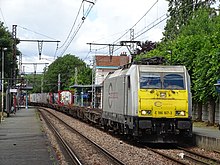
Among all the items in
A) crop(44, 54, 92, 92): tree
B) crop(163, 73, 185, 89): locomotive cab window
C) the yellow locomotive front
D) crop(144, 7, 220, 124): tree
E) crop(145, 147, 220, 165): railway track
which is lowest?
crop(145, 147, 220, 165): railway track

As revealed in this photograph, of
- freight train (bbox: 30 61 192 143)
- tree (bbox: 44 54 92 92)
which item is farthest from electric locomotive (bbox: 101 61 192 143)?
tree (bbox: 44 54 92 92)

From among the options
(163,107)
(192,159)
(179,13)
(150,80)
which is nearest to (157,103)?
(163,107)

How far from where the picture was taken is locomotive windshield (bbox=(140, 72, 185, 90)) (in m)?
19.6

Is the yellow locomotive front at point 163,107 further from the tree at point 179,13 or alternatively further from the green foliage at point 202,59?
the tree at point 179,13

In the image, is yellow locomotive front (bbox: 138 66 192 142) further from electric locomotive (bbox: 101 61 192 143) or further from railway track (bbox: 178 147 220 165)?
railway track (bbox: 178 147 220 165)

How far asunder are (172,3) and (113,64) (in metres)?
50.8

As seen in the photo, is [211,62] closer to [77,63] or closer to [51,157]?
[51,157]

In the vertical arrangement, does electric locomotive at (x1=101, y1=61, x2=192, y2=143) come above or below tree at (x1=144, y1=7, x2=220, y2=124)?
below

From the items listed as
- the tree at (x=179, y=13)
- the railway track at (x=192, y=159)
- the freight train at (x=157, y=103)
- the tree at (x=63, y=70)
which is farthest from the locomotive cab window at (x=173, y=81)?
the tree at (x=63, y=70)

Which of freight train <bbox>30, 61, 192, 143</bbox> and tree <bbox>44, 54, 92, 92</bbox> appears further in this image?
tree <bbox>44, 54, 92, 92</bbox>

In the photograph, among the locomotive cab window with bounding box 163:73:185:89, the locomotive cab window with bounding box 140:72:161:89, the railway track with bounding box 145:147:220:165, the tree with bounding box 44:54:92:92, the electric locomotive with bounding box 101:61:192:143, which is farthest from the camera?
the tree with bounding box 44:54:92:92

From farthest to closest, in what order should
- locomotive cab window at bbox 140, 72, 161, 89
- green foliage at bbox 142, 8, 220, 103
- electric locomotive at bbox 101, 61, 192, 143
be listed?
1. green foliage at bbox 142, 8, 220, 103
2. locomotive cab window at bbox 140, 72, 161, 89
3. electric locomotive at bbox 101, 61, 192, 143

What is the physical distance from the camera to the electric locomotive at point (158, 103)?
19062 millimetres

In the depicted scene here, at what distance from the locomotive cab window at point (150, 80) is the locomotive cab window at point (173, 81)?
28 centimetres
